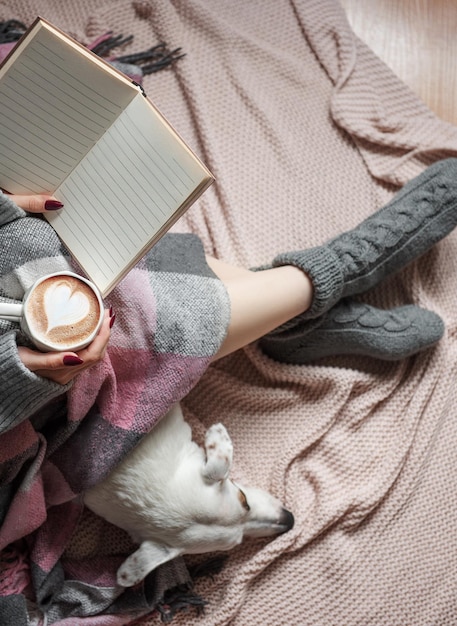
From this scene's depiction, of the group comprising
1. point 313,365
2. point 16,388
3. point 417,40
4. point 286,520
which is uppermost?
point 417,40

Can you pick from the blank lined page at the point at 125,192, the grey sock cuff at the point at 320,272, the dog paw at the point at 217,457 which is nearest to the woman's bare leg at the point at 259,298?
the grey sock cuff at the point at 320,272

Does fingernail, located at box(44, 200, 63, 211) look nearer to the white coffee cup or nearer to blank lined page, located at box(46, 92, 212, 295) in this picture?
blank lined page, located at box(46, 92, 212, 295)

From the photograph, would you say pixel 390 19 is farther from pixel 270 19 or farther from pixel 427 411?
pixel 427 411

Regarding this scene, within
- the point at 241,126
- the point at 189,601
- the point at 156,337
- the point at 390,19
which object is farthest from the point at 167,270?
the point at 390,19

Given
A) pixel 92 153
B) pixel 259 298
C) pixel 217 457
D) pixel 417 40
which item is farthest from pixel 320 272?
pixel 417 40

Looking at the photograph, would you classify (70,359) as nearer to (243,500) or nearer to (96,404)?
(96,404)

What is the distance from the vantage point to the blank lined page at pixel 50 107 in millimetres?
711

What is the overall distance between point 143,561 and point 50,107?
25.4 inches

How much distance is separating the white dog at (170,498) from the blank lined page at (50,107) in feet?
1.33

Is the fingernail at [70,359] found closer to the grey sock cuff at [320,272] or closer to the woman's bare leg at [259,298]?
the woman's bare leg at [259,298]

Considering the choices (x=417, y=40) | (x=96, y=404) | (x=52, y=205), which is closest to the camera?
(x=52, y=205)

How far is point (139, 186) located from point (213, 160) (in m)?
0.53

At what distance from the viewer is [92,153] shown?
0.77m

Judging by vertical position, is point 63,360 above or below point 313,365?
above
